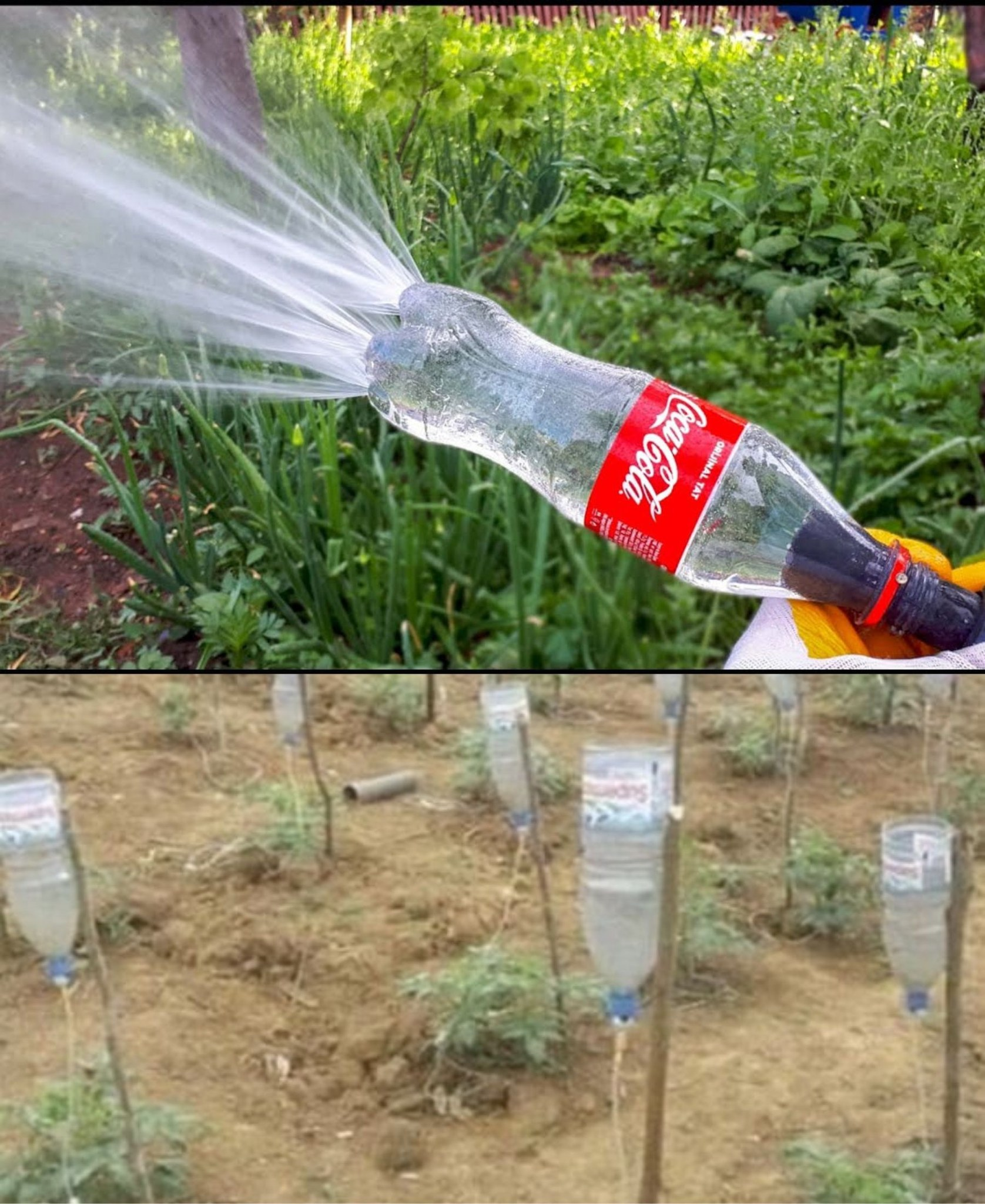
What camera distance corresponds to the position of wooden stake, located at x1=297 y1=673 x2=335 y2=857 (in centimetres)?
97

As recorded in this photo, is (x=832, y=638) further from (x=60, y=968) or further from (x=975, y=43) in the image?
(x=60, y=968)

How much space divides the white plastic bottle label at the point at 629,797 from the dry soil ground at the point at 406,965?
4cm

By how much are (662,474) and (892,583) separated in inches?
4.6

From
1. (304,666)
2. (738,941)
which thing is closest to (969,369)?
(304,666)

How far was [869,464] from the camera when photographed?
25.9 inches

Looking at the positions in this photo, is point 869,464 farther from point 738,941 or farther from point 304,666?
point 738,941

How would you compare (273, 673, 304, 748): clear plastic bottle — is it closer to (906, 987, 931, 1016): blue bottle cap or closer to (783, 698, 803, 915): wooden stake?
(783, 698, 803, 915): wooden stake

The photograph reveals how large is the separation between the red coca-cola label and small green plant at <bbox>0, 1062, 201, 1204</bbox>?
1.88ft

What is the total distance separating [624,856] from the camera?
91cm

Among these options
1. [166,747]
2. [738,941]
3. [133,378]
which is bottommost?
[738,941]

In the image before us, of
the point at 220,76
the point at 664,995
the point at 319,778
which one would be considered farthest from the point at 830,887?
the point at 220,76

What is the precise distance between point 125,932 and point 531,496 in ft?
1.65

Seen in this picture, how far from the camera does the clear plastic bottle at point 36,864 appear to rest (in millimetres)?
928

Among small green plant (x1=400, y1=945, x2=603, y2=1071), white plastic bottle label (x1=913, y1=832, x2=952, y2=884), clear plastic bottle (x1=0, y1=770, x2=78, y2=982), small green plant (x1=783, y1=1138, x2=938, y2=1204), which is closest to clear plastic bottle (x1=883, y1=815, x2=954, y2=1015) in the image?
white plastic bottle label (x1=913, y1=832, x2=952, y2=884)
